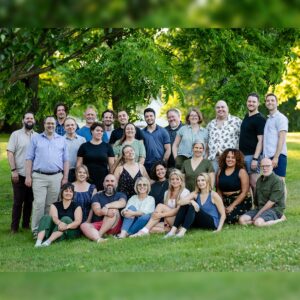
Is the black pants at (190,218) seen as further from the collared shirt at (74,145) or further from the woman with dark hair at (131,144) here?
the collared shirt at (74,145)

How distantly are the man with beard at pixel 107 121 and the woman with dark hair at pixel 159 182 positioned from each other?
1070mm

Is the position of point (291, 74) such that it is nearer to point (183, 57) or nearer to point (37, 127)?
point (183, 57)

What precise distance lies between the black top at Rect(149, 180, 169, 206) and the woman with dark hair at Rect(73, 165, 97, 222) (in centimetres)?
89

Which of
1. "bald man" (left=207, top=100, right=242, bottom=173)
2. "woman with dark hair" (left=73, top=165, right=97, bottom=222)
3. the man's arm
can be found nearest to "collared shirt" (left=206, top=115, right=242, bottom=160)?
"bald man" (left=207, top=100, right=242, bottom=173)

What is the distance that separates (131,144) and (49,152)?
123 cm

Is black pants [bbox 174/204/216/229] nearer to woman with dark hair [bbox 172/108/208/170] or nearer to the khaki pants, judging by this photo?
woman with dark hair [bbox 172/108/208/170]

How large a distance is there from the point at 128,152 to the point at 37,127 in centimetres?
567

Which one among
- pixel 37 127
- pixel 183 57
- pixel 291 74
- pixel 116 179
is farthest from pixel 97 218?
pixel 291 74

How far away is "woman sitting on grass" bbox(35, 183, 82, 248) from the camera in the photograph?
27.9 feet

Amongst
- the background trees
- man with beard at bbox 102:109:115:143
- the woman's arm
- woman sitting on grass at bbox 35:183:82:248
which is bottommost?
woman sitting on grass at bbox 35:183:82:248

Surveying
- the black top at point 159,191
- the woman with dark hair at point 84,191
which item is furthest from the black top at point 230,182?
the woman with dark hair at point 84,191

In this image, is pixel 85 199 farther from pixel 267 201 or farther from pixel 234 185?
pixel 267 201

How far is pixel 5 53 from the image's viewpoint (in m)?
3.12

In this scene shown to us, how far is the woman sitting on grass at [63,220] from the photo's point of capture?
850 cm
